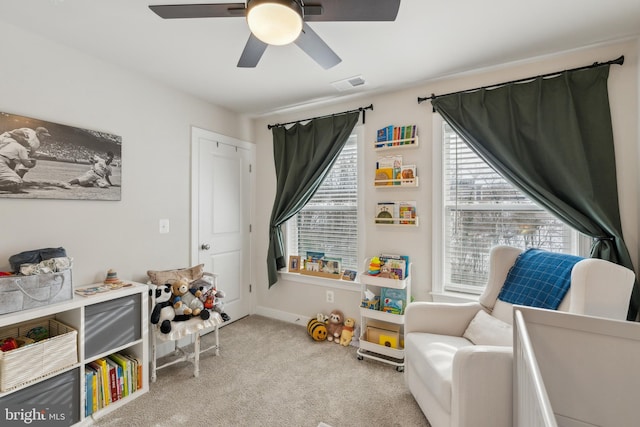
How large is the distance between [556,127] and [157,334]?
335 cm

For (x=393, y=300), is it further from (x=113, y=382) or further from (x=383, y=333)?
(x=113, y=382)

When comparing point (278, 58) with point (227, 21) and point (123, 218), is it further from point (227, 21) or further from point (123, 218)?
point (123, 218)

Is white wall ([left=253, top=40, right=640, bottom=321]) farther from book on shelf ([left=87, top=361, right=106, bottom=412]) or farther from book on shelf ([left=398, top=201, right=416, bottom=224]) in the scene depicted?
book on shelf ([left=87, top=361, right=106, bottom=412])

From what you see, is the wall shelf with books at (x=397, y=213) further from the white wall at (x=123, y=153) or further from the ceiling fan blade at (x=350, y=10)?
the white wall at (x=123, y=153)

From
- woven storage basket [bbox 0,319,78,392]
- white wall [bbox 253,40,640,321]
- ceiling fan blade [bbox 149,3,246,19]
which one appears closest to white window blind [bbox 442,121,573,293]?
white wall [bbox 253,40,640,321]

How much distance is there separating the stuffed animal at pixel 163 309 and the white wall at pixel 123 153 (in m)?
0.33

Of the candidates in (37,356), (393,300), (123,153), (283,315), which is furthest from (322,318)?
(123,153)

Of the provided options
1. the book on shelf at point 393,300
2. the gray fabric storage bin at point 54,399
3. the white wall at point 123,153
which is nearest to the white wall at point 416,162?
the book on shelf at point 393,300

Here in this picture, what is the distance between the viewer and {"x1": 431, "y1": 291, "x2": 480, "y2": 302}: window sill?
246cm

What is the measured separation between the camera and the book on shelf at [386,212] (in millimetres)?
2752

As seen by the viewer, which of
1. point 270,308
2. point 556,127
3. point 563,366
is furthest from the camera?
point 270,308

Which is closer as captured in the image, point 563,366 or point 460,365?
point 563,366

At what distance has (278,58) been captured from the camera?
2.22 metres

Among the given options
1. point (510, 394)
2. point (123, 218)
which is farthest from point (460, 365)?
A: point (123, 218)
